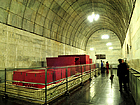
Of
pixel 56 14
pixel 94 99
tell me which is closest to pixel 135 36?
pixel 94 99

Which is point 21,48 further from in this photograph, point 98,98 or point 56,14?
point 98,98

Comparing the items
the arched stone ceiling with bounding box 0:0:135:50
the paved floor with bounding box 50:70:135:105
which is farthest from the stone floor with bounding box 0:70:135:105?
the arched stone ceiling with bounding box 0:0:135:50

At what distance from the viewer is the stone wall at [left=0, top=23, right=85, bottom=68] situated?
9383 millimetres

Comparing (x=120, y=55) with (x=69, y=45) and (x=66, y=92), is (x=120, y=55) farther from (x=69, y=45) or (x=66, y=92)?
(x=66, y=92)

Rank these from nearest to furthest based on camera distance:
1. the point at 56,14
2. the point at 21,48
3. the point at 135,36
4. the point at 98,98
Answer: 1. the point at 98,98
2. the point at 135,36
3. the point at 21,48
4. the point at 56,14

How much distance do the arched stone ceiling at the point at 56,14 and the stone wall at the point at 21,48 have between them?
2.09 ft

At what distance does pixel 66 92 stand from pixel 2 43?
6.21 meters

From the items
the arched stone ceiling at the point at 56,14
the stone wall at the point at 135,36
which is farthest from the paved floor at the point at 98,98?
the arched stone ceiling at the point at 56,14

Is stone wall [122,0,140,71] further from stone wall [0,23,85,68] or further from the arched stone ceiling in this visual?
stone wall [0,23,85,68]

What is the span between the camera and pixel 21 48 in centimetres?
1105

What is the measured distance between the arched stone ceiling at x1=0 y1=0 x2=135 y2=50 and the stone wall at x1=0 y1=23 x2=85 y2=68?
0.64 meters

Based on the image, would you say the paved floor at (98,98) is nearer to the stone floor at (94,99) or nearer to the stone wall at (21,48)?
the stone floor at (94,99)

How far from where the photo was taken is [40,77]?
20.8 ft

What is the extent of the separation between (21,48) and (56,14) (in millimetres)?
6969
